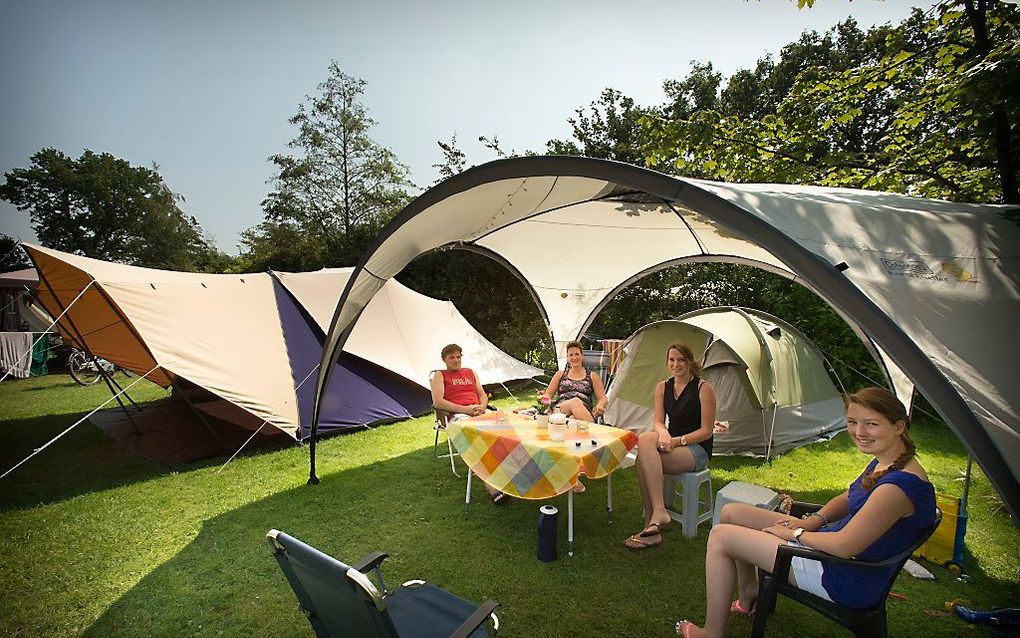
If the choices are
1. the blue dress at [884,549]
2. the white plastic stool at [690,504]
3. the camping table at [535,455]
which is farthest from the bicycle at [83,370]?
the blue dress at [884,549]

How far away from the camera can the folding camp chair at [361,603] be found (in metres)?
1.38

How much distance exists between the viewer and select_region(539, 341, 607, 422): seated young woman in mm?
4465

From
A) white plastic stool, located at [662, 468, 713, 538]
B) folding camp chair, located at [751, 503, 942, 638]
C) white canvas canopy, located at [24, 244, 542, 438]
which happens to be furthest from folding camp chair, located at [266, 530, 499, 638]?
white canvas canopy, located at [24, 244, 542, 438]

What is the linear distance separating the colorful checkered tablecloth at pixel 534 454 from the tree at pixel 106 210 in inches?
900

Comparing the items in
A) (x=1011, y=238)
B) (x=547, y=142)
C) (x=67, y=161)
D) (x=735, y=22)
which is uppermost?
(x=67, y=161)

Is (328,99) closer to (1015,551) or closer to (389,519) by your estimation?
(389,519)

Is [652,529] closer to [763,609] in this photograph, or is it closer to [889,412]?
[763,609]

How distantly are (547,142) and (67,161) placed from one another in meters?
24.0

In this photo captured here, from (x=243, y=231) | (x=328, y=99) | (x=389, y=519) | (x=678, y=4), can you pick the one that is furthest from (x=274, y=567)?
(x=243, y=231)

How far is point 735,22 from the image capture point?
493 cm

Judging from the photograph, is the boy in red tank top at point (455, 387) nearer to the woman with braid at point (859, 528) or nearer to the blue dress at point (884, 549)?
the woman with braid at point (859, 528)

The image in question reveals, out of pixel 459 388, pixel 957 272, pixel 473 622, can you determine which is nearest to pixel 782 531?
pixel 473 622

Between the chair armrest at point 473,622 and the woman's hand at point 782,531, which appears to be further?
the woman's hand at point 782,531

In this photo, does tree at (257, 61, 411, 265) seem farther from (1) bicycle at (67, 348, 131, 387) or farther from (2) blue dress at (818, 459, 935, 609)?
(2) blue dress at (818, 459, 935, 609)
